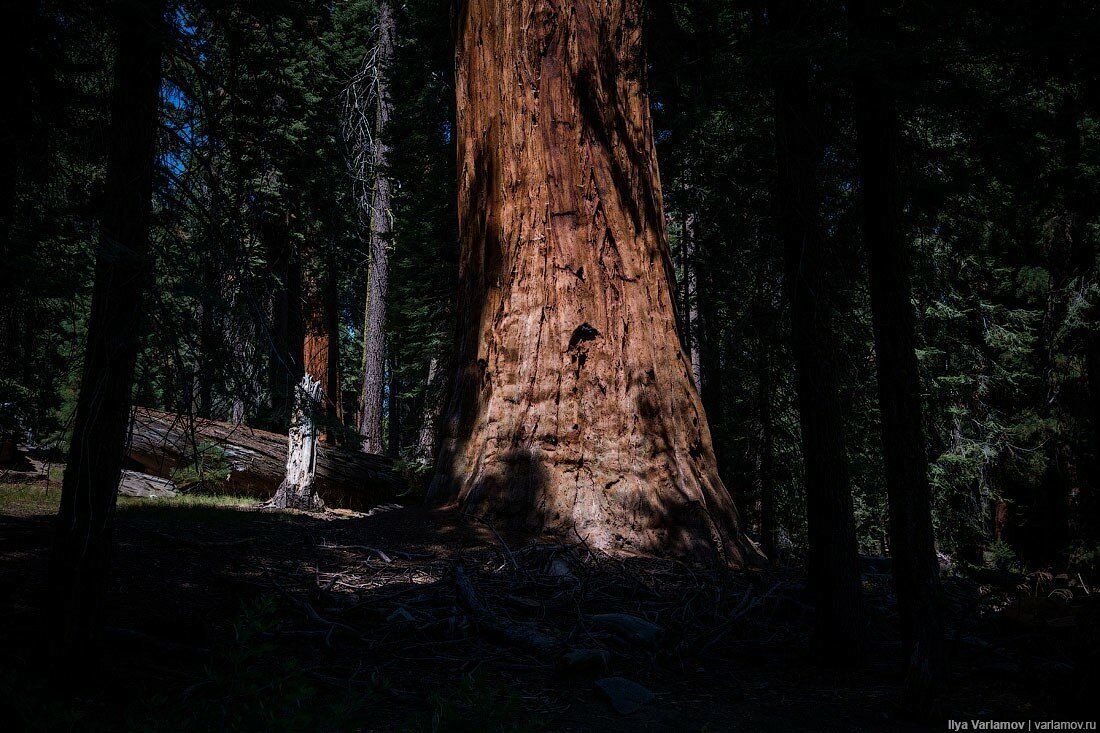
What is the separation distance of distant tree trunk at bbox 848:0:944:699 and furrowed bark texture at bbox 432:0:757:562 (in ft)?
8.68

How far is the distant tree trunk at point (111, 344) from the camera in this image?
3057 millimetres

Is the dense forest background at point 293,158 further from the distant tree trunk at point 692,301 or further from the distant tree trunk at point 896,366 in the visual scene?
the distant tree trunk at point 692,301

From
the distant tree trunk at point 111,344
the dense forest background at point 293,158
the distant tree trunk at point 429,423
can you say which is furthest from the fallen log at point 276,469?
the distant tree trunk at point 111,344

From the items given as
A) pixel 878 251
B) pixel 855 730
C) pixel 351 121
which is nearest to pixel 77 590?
pixel 855 730

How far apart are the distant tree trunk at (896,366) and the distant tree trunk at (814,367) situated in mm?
396

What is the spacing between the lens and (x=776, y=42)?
336 cm

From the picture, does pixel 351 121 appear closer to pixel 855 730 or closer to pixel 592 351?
pixel 592 351

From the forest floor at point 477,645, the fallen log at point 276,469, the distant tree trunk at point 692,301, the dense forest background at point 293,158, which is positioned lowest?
the forest floor at point 477,645

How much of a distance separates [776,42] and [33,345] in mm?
4966

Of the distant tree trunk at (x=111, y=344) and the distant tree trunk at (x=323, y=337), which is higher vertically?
the distant tree trunk at (x=323, y=337)

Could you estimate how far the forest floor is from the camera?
2.44m

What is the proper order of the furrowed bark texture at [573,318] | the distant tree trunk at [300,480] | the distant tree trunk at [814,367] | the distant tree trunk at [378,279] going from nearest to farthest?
1. the distant tree trunk at [814,367]
2. the furrowed bark texture at [573,318]
3. the distant tree trunk at [300,480]
4. the distant tree trunk at [378,279]

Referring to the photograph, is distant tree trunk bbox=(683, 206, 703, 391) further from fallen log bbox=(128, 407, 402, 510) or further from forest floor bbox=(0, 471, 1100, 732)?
forest floor bbox=(0, 471, 1100, 732)

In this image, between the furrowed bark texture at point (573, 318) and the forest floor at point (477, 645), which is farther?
Answer: the furrowed bark texture at point (573, 318)
